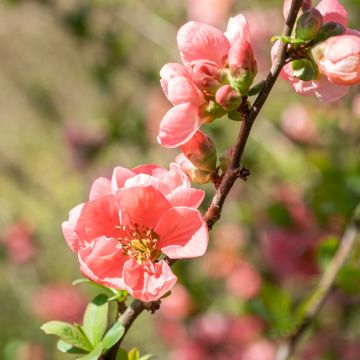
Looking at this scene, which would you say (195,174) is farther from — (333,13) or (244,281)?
(244,281)

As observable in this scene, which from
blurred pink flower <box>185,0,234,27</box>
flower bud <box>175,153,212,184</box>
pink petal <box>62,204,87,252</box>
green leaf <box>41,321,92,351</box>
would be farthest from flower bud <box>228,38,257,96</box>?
blurred pink flower <box>185,0,234,27</box>

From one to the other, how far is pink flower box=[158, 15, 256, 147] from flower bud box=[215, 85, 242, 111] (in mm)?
11

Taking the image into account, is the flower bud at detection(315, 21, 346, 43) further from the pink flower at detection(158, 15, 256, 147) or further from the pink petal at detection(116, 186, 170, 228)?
the pink petal at detection(116, 186, 170, 228)

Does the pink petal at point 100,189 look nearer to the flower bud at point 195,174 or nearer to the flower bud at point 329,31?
the flower bud at point 195,174

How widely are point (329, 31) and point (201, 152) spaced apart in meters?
0.18

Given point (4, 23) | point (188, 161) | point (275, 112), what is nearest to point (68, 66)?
point (4, 23)

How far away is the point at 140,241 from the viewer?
0.69 meters

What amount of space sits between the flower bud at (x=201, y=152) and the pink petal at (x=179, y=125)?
0.10 feet

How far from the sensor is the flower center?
0.68 meters

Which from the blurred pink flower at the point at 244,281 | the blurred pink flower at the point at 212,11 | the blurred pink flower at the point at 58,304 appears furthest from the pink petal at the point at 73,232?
the blurred pink flower at the point at 212,11

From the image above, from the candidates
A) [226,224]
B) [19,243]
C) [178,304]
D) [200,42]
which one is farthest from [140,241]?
[19,243]

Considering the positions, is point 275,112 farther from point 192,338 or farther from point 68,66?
point 68,66

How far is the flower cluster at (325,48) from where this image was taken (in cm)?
63

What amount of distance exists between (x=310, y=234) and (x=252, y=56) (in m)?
1.07
